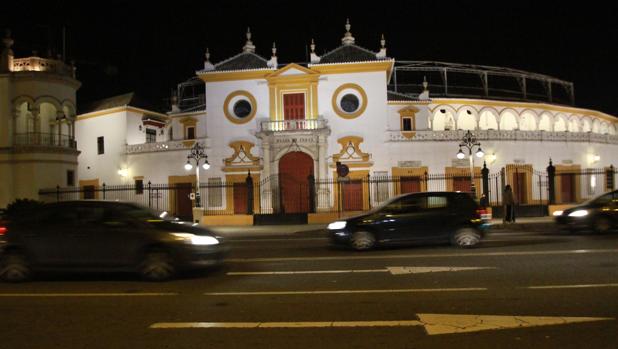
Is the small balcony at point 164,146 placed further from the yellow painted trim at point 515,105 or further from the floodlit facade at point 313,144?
the yellow painted trim at point 515,105

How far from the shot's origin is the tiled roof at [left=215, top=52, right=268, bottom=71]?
1300 inches

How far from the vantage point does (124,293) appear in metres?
8.57

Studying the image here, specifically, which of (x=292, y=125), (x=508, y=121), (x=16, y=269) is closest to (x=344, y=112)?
(x=292, y=125)

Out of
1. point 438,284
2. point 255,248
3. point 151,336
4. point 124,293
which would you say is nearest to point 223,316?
point 151,336

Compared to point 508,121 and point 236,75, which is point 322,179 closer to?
point 236,75

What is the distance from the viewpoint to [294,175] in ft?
105

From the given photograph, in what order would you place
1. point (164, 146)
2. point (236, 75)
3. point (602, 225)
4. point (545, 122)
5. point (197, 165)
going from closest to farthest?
point (602, 225), point (197, 165), point (236, 75), point (164, 146), point (545, 122)

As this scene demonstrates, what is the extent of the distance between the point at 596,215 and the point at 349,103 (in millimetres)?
18466

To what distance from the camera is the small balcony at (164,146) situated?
33.0 metres

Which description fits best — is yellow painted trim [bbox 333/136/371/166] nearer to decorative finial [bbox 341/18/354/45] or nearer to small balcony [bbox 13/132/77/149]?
decorative finial [bbox 341/18/354/45]

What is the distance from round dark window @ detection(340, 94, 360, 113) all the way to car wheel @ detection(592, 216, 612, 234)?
1816 cm

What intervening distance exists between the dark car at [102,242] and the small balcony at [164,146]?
23.1 meters

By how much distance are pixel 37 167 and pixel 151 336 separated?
28285mm

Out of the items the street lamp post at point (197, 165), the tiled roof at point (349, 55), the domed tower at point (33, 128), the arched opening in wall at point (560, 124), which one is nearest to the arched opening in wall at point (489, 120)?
the arched opening in wall at point (560, 124)
